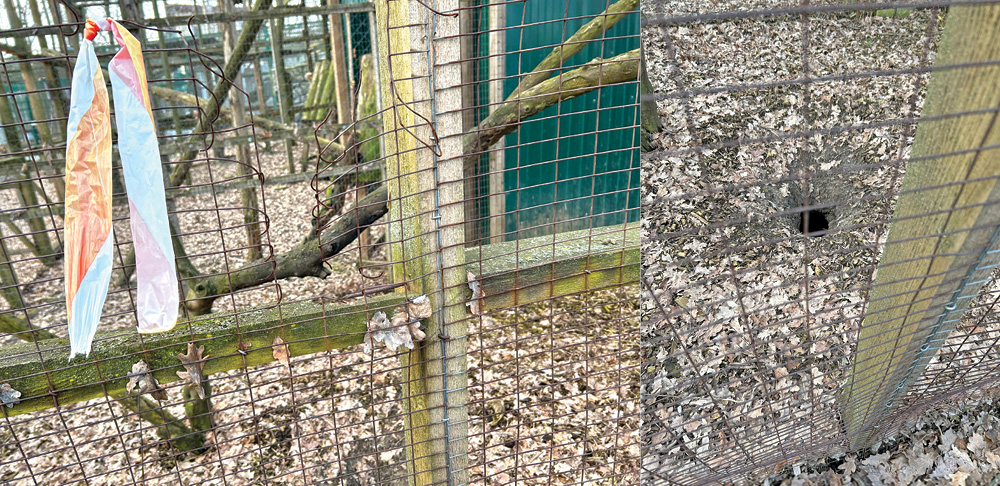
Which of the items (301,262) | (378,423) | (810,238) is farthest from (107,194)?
(810,238)

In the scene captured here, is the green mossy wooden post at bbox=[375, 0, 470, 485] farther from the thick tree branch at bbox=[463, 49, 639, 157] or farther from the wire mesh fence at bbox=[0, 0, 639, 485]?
the thick tree branch at bbox=[463, 49, 639, 157]

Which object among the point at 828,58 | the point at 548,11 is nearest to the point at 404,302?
the point at 548,11

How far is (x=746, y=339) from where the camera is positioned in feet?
12.9

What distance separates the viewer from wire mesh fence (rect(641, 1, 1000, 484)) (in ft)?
5.47

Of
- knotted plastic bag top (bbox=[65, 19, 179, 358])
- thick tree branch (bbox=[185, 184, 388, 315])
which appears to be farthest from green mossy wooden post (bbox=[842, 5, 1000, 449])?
thick tree branch (bbox=[185, 184, 388, 315])

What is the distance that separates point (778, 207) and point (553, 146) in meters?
2.37

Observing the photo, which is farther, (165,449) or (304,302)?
(165,449)

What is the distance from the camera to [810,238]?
15.1 feet

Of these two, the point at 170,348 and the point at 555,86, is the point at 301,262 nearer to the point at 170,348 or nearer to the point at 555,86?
the point at 170,348

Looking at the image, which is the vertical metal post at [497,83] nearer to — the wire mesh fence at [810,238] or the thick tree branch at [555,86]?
the wire mesh fence at [810,238]

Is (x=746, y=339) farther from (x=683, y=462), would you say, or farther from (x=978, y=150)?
(x=978, y=150)

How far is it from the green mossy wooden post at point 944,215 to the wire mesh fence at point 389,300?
90cm

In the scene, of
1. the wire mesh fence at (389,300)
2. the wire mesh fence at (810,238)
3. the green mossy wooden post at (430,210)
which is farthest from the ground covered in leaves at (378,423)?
the green mossy wooden post at (430,210)

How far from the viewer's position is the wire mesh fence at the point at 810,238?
5.47ft
